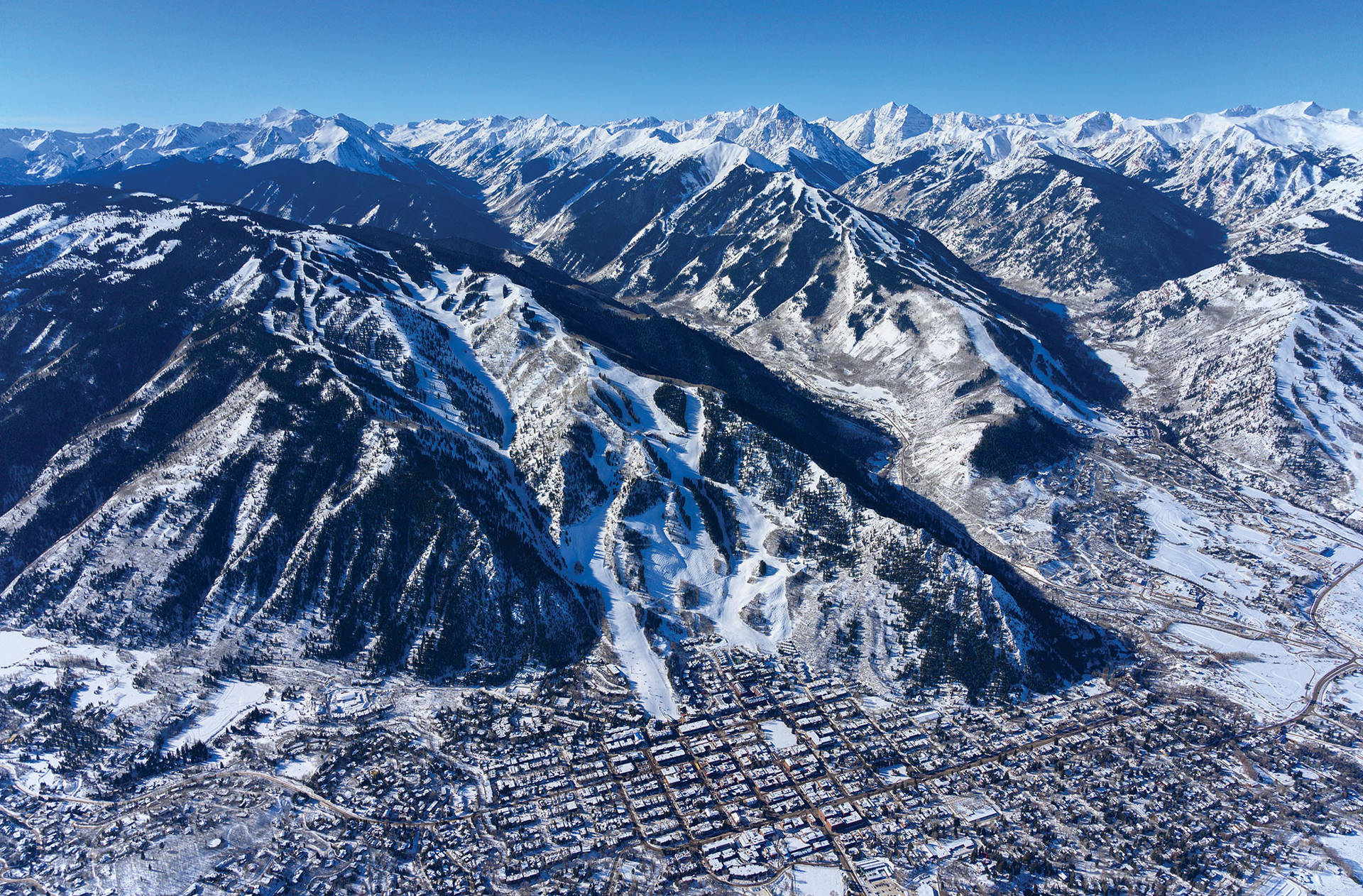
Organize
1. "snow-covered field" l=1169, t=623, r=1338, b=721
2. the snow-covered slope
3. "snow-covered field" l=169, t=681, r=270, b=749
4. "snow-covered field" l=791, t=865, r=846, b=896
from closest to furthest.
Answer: "snow-covered field" l=791, t=865, r=846, b=896 < "snow-covered field" l=169, t=681, r=270, b=749 < "snow-covered field" l=1169, t=623, r=1338, b=721 < the snow-covered slope

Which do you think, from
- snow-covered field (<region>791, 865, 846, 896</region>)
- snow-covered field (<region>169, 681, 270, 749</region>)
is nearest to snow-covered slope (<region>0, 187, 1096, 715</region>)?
snow-covered field (<region>169, 681, 270, 749</region>)

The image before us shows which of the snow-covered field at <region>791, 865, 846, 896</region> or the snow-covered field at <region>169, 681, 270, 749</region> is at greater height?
the snow-covered field at <region>791, 865, 846, 896</region>

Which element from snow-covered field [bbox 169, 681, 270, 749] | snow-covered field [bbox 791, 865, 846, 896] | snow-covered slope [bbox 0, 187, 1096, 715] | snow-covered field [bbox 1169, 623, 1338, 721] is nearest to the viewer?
snow-covered field [bbox 791, 865, 846, 896]

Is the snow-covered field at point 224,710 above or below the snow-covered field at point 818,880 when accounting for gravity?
below

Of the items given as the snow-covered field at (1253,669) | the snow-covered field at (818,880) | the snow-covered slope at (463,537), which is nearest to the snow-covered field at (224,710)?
the snow-covered slope at (463,537)

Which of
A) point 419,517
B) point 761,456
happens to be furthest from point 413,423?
point 761,456

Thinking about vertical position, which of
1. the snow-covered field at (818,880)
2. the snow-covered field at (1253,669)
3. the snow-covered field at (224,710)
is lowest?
the snow-covered field at (224,710)

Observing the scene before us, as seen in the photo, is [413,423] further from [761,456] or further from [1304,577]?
[1304,577]

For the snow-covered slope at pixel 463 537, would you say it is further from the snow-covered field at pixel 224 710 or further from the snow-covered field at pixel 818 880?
the snow-covered field at pixel 818 880

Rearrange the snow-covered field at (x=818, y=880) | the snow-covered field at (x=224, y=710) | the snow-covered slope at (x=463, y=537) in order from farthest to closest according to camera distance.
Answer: the snow-covered slope at (x=463, y=537)
the snow-covered field at (x=224, y=710)
the snow-covered field at (x=818, y=880)

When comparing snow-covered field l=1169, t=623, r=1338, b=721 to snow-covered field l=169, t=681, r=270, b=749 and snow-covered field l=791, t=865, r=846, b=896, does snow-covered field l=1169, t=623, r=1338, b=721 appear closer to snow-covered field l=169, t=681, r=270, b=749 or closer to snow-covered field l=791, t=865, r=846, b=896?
snow-covered field l=791, t=865, r=846, b=896

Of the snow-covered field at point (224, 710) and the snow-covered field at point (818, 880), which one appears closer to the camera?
the snow-covered field at point (818, 880)
